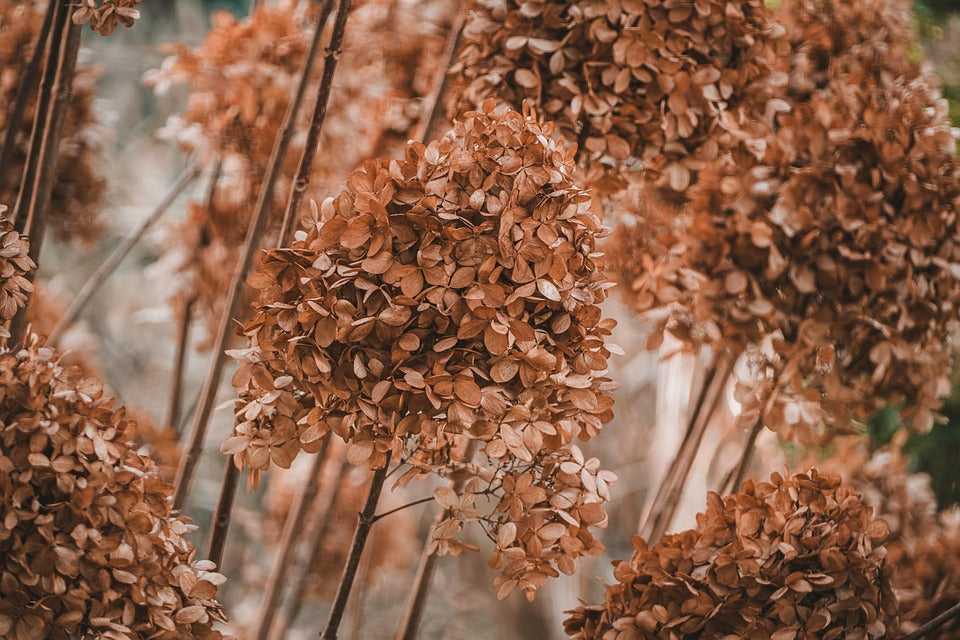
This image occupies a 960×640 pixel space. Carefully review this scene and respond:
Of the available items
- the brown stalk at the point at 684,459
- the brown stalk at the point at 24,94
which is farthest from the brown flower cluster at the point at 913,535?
the brown stalk at the point at 24,94

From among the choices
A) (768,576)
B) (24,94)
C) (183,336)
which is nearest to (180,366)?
(183,336)

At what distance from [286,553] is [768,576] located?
1.66 ft

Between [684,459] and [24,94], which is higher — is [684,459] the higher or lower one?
the lower one

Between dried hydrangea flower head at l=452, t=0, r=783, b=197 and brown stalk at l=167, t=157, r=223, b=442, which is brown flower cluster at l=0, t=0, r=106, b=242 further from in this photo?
dried hydrangea flower head at l=452, t=0, r=783, b=197

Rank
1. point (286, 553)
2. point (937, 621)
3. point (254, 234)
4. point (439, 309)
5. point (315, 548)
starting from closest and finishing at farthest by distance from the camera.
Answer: point (439, 309) < point (937, 621) < point (254, 234) < point (286, 553) < point (315, 548)

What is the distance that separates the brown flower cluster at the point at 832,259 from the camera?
28.8 inches

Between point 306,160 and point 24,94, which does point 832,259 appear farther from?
point 24,94

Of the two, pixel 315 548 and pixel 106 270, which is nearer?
pixel 106 270

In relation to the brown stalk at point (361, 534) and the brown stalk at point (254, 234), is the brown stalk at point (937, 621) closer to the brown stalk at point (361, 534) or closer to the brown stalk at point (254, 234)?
the brown stalk at point (361, 534)

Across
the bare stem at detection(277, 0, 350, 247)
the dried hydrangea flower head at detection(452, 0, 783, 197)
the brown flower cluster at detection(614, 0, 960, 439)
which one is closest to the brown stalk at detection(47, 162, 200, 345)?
the bare stem at detection(277, 0, 350, 247)

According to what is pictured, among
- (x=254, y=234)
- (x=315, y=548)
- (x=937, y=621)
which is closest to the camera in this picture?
(x=937, y=621)

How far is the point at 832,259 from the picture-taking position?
735 millimetres

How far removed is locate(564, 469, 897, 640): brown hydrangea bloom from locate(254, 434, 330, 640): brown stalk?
36 centimetres

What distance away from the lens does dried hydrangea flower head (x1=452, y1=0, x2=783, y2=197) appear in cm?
68
